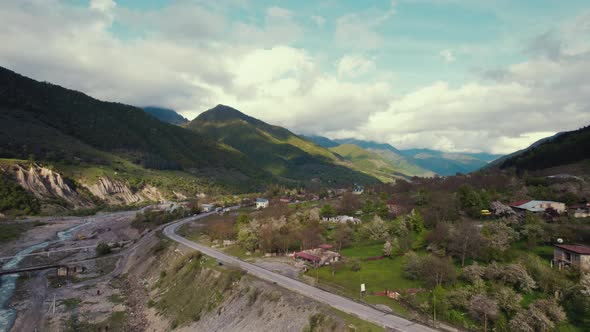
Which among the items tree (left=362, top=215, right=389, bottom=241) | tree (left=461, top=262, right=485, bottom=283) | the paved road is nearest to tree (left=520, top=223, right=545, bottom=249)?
tree (left=461, top=262, right=485, bottom=283)

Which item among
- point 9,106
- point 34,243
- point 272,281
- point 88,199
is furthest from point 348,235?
point 9,106

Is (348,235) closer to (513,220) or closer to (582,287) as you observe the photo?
(513,220)

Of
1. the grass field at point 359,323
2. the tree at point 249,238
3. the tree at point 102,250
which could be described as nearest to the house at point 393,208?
the tree at point 249,238

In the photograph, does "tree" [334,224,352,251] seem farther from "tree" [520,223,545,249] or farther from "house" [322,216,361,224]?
"tree" [520,223,545,249]

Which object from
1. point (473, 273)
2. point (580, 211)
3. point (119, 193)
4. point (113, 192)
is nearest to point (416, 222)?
point (580, 211)

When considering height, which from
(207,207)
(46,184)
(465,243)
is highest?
(465,243)

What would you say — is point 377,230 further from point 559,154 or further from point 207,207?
point 559,154

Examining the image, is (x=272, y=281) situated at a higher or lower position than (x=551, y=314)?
lower
